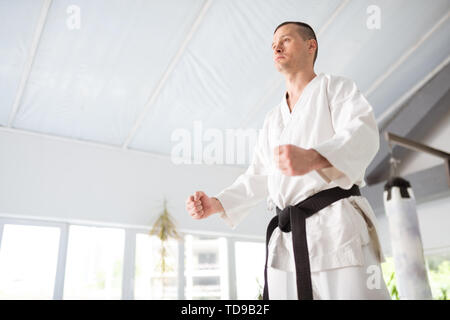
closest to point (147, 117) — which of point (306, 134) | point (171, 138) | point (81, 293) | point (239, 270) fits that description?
point (171, 138)

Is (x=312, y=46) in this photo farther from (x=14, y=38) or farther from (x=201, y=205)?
(x=14, y=38)

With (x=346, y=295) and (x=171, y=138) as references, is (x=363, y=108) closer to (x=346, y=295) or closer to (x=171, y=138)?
(x=346, y=295)

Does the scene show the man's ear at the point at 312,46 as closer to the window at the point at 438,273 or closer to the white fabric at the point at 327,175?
the white fabric at the point at 327,175

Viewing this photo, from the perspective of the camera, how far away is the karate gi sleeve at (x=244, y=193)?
1.21m

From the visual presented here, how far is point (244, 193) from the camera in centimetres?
124

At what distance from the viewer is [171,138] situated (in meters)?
5.22

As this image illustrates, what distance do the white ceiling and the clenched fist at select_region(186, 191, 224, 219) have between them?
2.69 metres

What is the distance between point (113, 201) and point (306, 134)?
4.24 m

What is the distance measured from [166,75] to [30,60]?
127cm

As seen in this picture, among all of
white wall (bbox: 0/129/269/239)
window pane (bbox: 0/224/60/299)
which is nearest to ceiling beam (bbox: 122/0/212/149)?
white wall (bbox: 0/129/269/239)

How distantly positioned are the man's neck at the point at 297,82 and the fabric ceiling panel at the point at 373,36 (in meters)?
3.08

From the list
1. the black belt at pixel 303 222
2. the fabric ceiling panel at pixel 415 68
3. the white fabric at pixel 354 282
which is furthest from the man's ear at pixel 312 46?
the fabric ceiling panel at pixel 415 68

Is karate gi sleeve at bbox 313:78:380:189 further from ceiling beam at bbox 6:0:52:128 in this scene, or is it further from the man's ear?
ceiling beam at bbox 6:0:52:128

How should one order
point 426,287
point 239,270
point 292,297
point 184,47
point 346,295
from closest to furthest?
point 346,295 → point 292,297 → point 426,287 → point 184,47 → point 239,270
